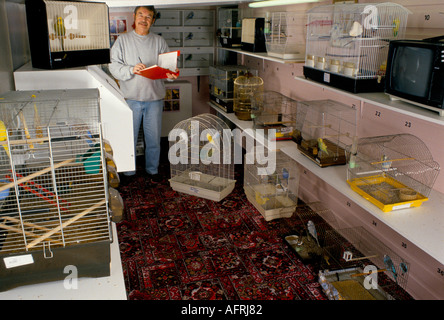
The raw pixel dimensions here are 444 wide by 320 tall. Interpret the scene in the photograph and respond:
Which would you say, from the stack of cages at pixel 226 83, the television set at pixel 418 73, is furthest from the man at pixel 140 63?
the television set at pixel 418 73

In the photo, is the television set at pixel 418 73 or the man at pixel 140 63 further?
the man at pixel 140 63

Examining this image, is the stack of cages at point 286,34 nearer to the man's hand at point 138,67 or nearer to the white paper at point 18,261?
the man's hand at point 138,67

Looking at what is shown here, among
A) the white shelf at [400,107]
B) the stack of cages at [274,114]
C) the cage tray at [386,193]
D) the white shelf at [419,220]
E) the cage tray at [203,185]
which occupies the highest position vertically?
the white shelf at [400,107]

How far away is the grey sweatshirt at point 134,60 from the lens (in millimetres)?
3945

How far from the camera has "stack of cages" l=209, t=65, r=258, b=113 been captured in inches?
176

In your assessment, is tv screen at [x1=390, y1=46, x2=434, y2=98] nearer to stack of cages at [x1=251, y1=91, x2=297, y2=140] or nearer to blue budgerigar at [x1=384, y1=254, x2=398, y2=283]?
blue budgerigar at [x1=384, y1=254, x2=398, y2=283]

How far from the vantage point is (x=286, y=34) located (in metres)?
3.66

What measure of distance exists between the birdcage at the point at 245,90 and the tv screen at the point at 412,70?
229 centimetres

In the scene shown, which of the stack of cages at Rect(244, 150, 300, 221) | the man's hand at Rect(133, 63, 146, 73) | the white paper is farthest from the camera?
the man's hand at Rect(133, 63, 146, 73)

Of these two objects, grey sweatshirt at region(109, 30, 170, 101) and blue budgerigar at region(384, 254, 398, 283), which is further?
grey sweatshirt at region(109, 30, 170, 101)

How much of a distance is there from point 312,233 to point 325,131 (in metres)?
0.86

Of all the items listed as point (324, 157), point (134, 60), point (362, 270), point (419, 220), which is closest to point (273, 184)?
point (324, 157)

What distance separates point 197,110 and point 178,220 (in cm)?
268

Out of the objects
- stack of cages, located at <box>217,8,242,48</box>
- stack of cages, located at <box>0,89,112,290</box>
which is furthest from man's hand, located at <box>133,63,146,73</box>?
stack of cages, located at <box>0,89,112,290</box>
